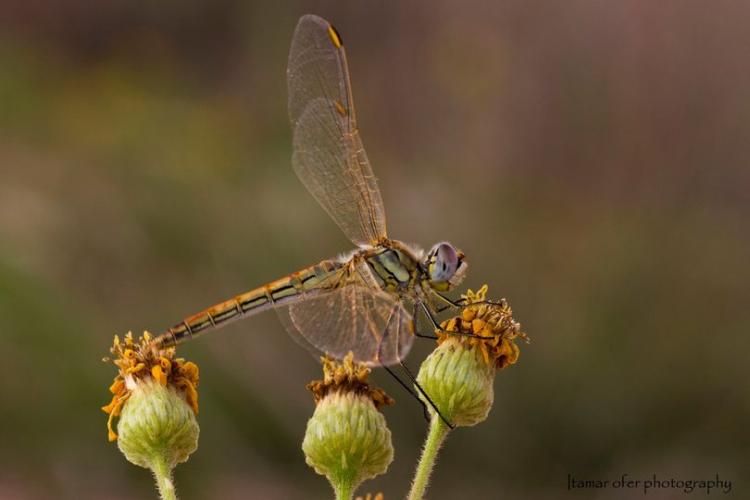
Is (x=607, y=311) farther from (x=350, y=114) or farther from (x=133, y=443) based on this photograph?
(x=133, y=443)

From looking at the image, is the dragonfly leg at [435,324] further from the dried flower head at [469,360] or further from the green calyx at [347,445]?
the green calyx at [347,445]

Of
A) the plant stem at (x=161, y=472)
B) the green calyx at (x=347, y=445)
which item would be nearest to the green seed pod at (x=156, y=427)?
the plant stem at (x=161, y=472)

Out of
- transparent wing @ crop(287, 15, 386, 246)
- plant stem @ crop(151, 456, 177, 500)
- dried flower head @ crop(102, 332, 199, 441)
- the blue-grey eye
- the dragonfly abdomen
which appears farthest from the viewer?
transparent wing @ crop(287, 15, 386, 246)

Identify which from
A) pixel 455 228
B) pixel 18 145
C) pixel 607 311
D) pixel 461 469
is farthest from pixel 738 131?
pixel 18 145

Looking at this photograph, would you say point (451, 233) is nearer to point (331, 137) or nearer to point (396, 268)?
point (331, 137)

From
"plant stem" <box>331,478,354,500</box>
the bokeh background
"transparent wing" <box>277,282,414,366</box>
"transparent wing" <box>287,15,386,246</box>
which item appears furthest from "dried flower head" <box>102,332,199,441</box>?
the bokeh background

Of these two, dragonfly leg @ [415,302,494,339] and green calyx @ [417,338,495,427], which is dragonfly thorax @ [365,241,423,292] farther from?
green calyx @ [417,338,495,427]
